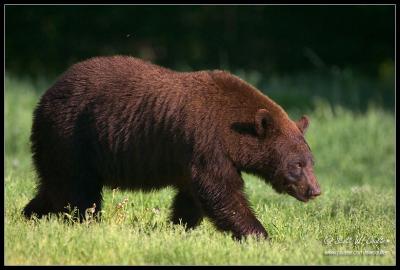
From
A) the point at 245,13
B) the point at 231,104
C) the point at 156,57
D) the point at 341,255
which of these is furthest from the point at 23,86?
the point at 341,255

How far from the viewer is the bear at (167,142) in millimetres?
8328

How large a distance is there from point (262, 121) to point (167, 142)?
0.94 meters

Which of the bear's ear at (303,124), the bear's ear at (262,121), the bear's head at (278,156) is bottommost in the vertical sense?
the bear's head at (278,156)

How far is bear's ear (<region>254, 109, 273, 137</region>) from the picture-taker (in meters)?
8.36

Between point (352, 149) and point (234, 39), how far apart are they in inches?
378

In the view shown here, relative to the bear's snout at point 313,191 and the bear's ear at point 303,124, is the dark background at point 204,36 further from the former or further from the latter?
the bear's snout at point 313,191

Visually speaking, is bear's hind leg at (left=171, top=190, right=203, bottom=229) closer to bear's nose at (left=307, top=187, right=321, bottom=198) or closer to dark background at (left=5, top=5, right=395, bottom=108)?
bear's nose at (left=307, top=187, right=321, bottom=198)

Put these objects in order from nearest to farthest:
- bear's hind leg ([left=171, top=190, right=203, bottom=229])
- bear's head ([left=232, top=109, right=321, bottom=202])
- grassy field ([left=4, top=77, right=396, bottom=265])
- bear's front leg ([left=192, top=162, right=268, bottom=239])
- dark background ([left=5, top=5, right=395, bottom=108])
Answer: grassy field ([left=4, top=77, right=396, bottom=265]) → bear's front leg ([left=192, top=162, right=268, bottom=239]) → bear's head ([left=232, top=109, right=321, bottom=202]) → bear's hind leg ([left=171, top=190, right=203, bottom=229]) → dark background ([left=5, top=5, right=395, bottom=108])

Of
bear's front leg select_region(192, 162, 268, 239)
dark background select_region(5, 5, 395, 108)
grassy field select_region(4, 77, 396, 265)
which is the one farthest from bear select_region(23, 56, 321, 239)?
dark background select_region(5, 5, 395, 108)

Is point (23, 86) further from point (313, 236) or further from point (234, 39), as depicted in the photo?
point (313, 236)

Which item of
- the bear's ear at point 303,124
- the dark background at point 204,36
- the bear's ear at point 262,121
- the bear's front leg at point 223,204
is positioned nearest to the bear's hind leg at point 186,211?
the bear's front leg at point 223,204

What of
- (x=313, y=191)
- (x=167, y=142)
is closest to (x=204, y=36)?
(x=167, y=142)

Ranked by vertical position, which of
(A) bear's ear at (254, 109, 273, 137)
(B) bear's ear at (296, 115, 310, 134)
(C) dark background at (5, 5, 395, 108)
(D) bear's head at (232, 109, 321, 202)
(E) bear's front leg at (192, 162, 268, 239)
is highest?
(A) bear's ear at (254, 109, 273, 137)

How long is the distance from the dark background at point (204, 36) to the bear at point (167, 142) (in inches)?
681
